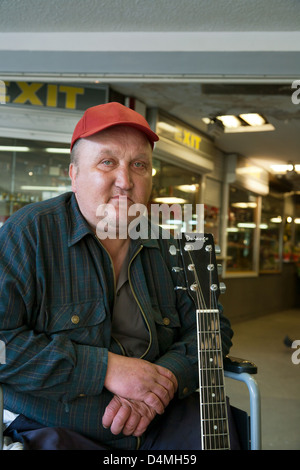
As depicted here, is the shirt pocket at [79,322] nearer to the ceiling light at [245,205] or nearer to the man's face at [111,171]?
the man's face at [111,171]

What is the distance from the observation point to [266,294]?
6656 mm

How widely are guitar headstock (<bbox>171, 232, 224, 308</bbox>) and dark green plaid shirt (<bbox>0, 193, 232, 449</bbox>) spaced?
0.15 metres

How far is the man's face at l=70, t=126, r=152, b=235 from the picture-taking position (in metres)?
1.33

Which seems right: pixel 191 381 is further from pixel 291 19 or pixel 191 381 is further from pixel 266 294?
pixel 266 294

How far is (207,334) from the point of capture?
130cm

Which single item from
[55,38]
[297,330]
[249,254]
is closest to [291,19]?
[55,38]

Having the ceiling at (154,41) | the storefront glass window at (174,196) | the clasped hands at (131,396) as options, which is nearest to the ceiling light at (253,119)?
the storefront glass window at (174,196)

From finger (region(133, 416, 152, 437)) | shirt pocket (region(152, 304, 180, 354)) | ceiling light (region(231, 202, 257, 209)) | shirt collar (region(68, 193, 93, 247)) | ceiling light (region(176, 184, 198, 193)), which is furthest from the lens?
ceiling light (region(231, 202, 257, 209))

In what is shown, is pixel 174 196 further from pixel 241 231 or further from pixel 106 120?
pixel 106 120

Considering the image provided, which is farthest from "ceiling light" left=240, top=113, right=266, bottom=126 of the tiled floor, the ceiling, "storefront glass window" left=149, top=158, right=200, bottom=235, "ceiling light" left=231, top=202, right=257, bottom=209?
the tiled floor

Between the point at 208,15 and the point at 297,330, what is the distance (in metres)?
3.46

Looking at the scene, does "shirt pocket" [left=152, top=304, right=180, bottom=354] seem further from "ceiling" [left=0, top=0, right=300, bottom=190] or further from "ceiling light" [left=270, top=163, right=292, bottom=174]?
"ceiling light" [left=270, top=163, right=292, bottom=174]

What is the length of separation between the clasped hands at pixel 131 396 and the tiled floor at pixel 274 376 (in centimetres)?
72

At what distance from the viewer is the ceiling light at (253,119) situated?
4795mm
